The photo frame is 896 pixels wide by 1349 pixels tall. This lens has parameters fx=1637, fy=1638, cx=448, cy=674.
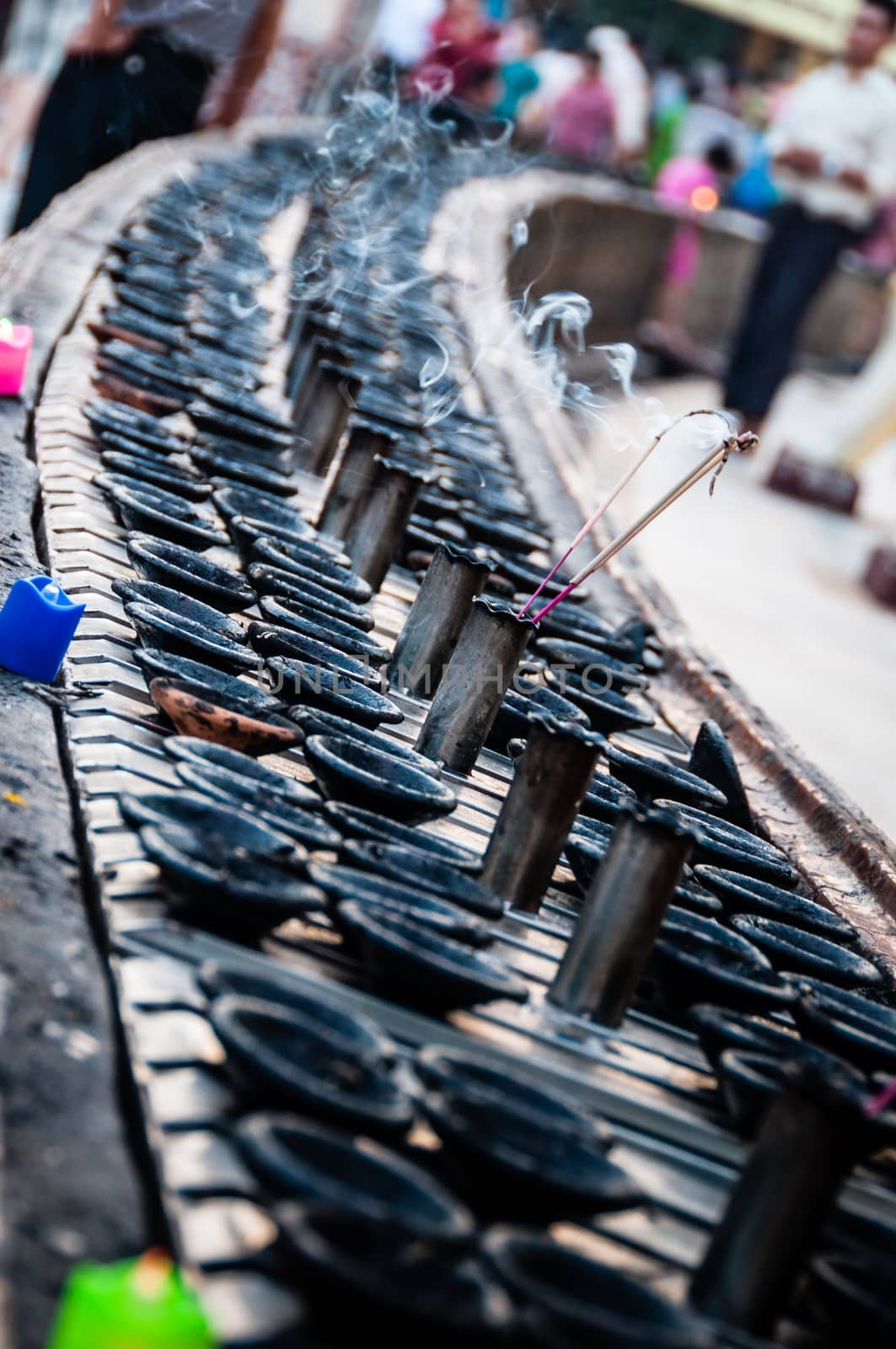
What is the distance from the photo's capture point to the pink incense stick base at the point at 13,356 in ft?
15.1

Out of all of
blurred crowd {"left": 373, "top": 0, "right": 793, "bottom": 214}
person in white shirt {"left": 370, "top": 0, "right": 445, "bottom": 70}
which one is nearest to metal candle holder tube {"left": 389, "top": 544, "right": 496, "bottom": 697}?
blurred crowd {"left": 373, "top": 0, "right": 793, "bottom": 214}

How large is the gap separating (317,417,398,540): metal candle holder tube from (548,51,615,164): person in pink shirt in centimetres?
1170

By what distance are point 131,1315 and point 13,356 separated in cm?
368

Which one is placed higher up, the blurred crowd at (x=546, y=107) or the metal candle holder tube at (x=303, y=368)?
the blurred crowd at (x=546, y=107)

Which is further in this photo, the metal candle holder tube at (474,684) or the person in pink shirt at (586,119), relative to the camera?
the person in pink shirt at (586,119)

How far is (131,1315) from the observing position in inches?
54.6

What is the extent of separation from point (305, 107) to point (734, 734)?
13409 mm

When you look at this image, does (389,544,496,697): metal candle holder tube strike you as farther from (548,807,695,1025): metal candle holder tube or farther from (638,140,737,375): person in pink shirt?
(638,140,737,375): person in pink shirt

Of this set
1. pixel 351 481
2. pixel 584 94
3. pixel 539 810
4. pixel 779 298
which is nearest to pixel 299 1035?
pixel 539 810

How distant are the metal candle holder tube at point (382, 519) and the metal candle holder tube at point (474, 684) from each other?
1.08m

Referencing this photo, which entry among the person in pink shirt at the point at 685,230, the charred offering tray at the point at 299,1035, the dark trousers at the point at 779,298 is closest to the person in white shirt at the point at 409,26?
the dark trousers at the point at 779,298

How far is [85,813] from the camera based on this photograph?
2.49 metres

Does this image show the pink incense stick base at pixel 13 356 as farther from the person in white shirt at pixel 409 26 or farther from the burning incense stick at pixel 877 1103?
the person in white shirt at pixel 409 26

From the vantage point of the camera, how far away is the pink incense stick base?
4.60 m
